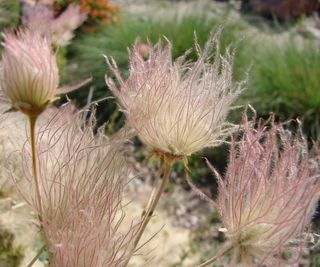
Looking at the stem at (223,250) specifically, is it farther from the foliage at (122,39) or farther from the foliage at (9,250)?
the foliage at (122,39)

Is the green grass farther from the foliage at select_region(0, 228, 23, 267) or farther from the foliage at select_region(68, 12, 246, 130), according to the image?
the foliage at select_region(0, 228, 23, 267)

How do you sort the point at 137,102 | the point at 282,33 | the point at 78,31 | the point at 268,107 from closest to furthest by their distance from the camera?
the point at 137,102 → the point at 268,107 → the point at 78,31 → the point at 282,33

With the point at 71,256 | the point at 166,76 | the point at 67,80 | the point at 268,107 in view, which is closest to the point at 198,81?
the point at 166,76

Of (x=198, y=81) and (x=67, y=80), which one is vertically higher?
(x=198, y=81)

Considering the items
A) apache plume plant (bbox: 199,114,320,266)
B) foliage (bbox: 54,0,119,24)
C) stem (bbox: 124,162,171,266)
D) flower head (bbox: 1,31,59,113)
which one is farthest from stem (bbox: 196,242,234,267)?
foliage (bbox: 54,0,119,24)

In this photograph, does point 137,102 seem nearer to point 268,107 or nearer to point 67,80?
point 268,107

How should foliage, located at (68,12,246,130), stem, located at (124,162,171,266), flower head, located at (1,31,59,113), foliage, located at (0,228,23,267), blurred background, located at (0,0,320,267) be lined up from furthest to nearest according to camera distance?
1. foliage, located at (68,12,246,130)
2. blurred background, located at (0,0,320,267)
3. foliage, located at (0,228,23,267)
4. stem, located at (124,162,171,266)
5. flower head, located at (1,31,59,113)
